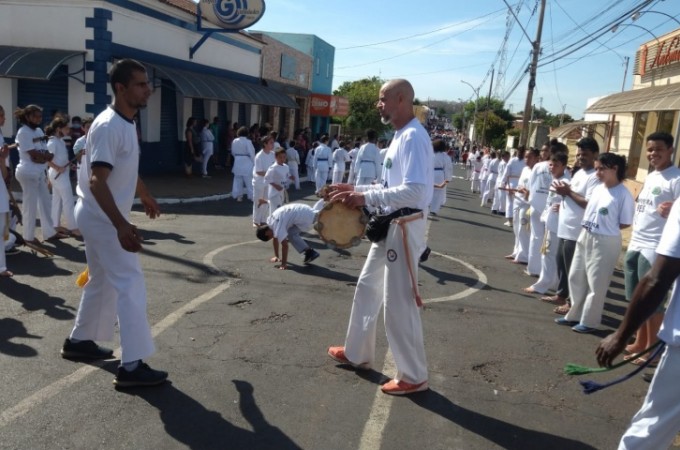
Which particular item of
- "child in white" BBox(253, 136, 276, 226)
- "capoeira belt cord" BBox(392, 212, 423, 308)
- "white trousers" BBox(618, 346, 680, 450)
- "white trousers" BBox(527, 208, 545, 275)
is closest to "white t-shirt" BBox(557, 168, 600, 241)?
"white trousers" BBox(527, 208, 545, 275)

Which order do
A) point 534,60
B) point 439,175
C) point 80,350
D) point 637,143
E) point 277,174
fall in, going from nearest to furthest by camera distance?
point 80,350 < point 277,174 < point 439,175 < point 637,143 < point 534,60

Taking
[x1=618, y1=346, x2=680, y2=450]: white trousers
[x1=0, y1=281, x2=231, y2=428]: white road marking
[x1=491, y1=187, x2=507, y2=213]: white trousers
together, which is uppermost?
[x1=618, y1=346, x2=680, y2=450]: white trousers

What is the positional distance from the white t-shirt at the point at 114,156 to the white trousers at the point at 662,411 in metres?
3.28

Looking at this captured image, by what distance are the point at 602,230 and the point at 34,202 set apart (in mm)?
7407

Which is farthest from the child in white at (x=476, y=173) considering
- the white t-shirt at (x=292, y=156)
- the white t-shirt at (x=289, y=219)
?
the white t-shirt at (x=289, y=219)

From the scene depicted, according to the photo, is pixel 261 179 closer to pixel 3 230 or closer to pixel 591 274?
pixel 3 230

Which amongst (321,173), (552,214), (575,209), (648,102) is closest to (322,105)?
(321,173)

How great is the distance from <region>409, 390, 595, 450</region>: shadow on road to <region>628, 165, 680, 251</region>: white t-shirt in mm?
2370

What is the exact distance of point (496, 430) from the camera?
3.75 metres

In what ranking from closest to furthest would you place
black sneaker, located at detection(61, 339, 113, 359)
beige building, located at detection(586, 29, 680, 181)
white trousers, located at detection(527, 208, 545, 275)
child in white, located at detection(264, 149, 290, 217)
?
black sneaker, located at detection(61, 339, 113, 359) → white trousers, located at detection(527, 208, 545, 275) → child in white, located at detection(264, 149, 290, 217) → beige building, located at detection(586, 29, 680, 181)

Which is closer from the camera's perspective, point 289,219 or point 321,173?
point 289,219

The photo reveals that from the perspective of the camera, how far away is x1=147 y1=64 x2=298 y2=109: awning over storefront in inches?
656

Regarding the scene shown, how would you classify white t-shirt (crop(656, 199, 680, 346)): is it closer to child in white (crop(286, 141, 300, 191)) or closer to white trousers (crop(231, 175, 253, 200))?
white trousers (crop(231, 175, 253, 200))

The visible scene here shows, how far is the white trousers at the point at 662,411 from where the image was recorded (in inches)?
96.6
